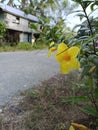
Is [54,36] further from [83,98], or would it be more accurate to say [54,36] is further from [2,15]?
[2,15]

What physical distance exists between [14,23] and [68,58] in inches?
957

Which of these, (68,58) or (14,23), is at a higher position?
(14,23)

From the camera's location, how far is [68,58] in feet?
2.52

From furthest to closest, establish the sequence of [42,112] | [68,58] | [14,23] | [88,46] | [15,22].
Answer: [15,22] < [14,23] < [42,112] < [88,46] < [68,58]

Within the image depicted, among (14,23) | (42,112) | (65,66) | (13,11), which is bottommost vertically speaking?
(42,112)

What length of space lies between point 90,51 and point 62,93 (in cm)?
250

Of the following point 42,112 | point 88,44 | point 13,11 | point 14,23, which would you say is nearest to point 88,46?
point 88,44

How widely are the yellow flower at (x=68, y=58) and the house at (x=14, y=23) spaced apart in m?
21.9

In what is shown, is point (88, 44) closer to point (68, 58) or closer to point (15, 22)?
point (68, 58)

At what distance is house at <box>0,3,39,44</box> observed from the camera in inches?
896

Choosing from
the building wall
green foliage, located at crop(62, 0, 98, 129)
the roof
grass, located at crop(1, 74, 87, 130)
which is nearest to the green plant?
green foliage, located at crop(62, 0, 98, 129)

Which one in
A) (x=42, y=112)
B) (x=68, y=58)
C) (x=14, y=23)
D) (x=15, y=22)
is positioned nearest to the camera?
(x=68, y=58)

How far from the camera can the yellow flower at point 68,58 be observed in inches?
29.8

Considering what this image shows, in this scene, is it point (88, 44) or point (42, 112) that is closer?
point (88, 44)
